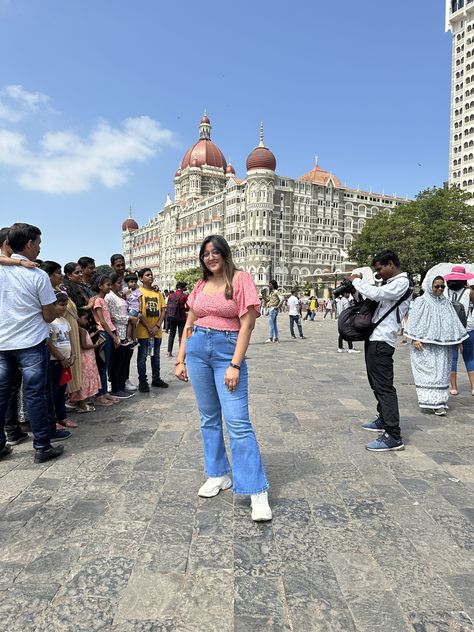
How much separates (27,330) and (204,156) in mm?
88957

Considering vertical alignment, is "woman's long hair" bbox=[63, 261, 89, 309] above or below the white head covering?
above

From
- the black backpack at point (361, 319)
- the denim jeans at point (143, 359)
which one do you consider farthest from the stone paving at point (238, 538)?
the denim jeans at point (143, 359)

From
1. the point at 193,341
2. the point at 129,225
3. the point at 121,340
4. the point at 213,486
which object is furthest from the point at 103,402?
the point at 129,225

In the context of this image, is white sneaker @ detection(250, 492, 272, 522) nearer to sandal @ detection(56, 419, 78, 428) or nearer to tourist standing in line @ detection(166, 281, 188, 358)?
sandal @ detection(56, 419, 78, 428)

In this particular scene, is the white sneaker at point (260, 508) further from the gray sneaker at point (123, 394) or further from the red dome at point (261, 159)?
the red dome at point (261, 159)

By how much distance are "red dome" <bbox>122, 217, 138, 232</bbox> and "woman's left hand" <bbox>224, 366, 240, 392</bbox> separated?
119m

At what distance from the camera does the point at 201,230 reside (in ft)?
251

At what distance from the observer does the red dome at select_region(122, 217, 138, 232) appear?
116 m

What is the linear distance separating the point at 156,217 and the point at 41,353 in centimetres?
10087

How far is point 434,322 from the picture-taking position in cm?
519

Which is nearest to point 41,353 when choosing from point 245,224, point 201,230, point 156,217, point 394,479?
point 394,479

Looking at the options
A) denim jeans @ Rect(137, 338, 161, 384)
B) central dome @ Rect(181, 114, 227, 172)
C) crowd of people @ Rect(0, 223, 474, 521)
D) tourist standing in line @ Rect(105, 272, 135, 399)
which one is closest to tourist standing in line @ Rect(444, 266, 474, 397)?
crowd of people @ Rect(0, 223, 474, 521)

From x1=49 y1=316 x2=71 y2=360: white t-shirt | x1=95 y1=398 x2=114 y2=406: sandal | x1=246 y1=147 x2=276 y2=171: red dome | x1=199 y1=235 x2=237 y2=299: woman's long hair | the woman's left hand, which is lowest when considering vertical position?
x1=95 y1=398 x2=114 y2=406: sandal

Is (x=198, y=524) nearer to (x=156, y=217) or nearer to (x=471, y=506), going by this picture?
(x=471, y=506)
